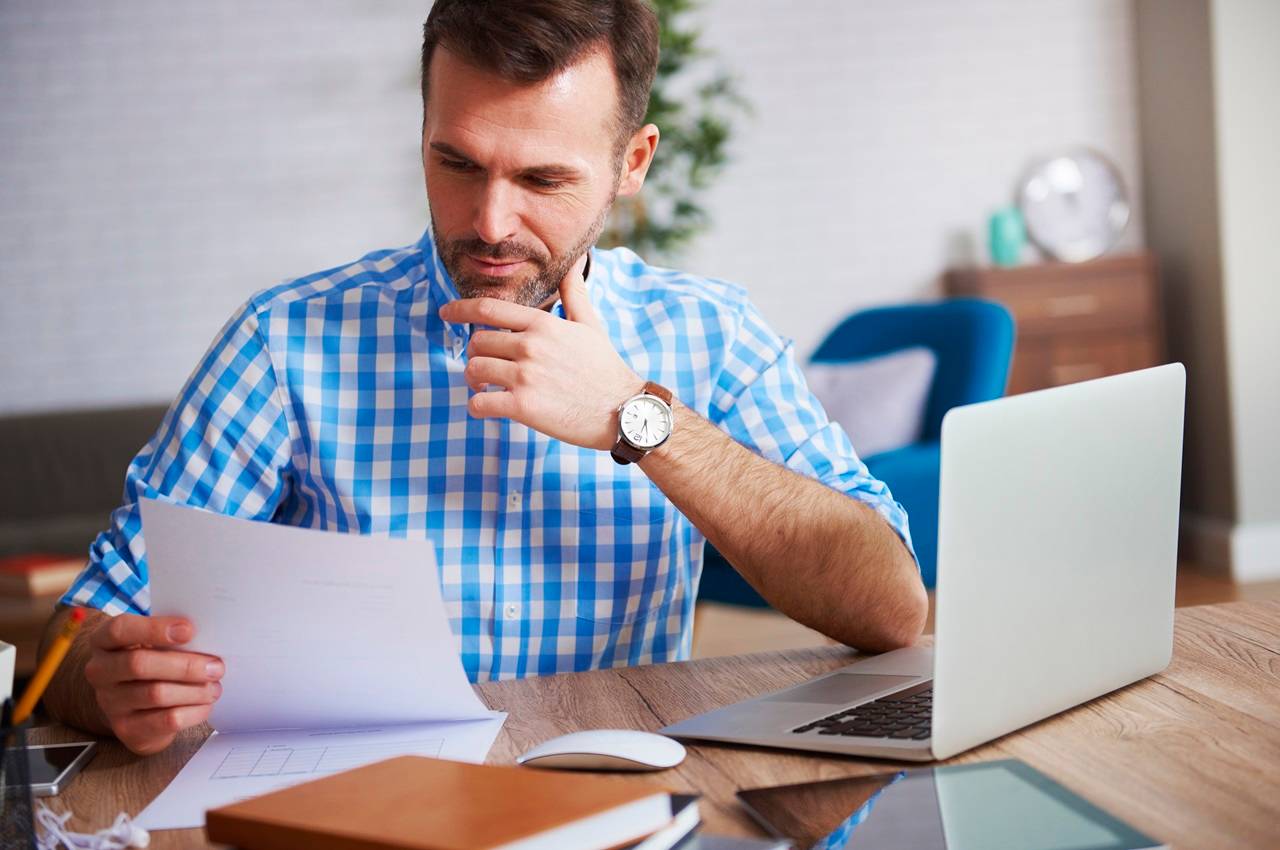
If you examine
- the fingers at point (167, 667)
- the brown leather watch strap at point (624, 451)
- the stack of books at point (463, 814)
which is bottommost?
the stack of books at point (463, 814)

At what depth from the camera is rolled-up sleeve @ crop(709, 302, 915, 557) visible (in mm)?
1406

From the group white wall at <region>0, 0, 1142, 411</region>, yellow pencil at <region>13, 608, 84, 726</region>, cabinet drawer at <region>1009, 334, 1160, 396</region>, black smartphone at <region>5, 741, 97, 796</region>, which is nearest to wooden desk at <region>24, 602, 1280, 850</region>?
black smartphone at <region>5, 741, 97, 796</region>

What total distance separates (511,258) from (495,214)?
5 centimetres

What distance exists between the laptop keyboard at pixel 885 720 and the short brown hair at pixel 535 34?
710 mm

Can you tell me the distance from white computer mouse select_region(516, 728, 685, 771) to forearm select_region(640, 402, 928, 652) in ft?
1.22

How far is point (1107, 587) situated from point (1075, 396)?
0.17 metres

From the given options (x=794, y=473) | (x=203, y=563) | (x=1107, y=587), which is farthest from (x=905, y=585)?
(x=203, y=563)

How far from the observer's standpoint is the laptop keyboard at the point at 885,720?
925 millimetres

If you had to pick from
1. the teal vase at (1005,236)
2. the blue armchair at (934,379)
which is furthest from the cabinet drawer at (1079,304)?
the blue armchair at (934,379)

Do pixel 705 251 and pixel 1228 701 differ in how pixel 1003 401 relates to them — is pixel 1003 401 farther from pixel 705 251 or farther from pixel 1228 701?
pixel 705 251

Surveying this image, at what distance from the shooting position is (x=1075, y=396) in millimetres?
903

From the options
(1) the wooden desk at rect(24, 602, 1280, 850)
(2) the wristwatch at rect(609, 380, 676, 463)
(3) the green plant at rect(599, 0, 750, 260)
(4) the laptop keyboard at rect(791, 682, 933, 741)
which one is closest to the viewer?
(1) the wooden desk at rect(24, 602, 1280, 850)

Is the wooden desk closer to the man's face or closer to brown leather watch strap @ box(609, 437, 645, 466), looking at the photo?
brown leather watch strap @ box(609, 437, 645, 466)

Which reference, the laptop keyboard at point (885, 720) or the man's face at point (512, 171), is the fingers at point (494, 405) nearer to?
the man's face at point (512, 171)
